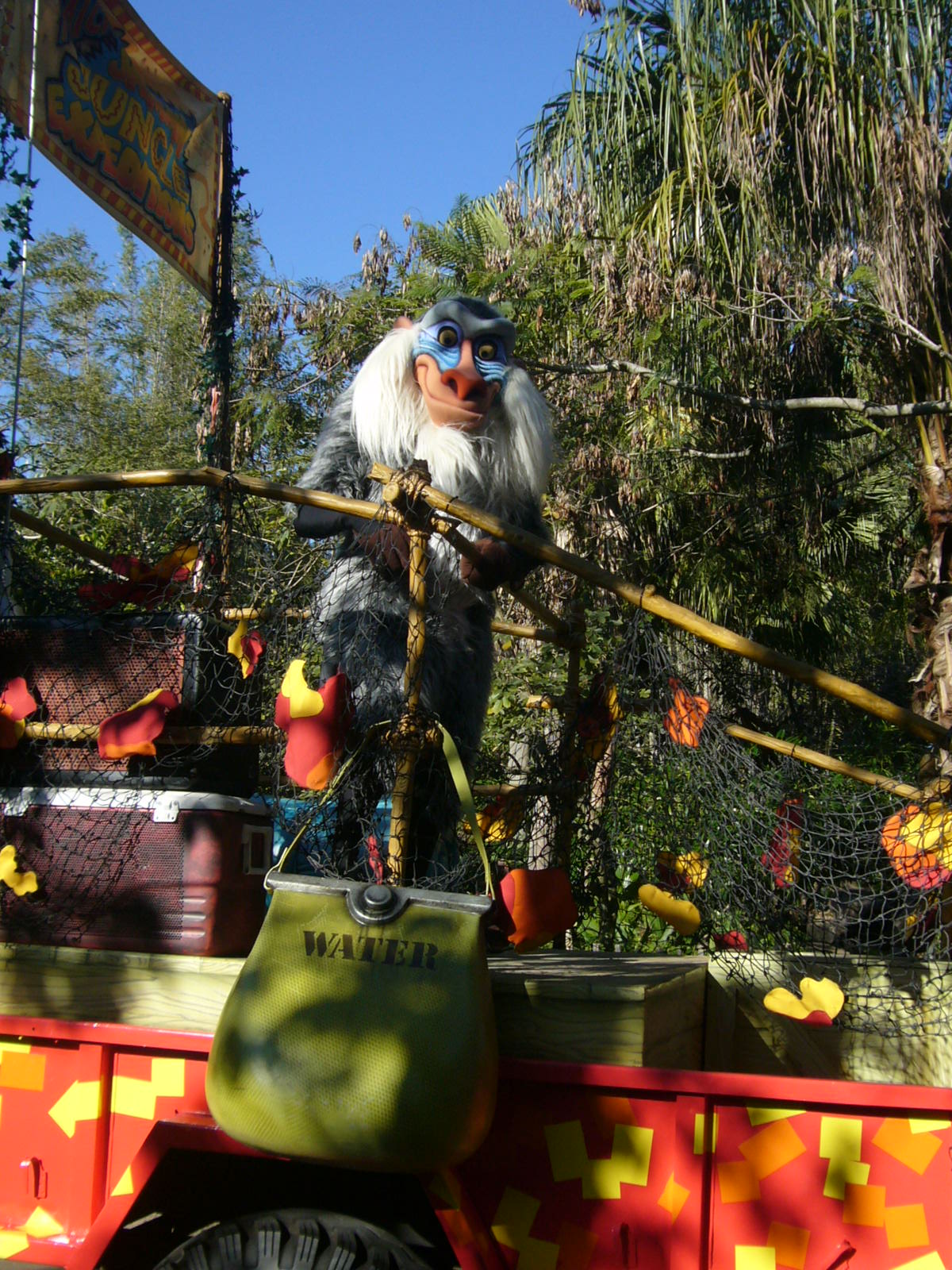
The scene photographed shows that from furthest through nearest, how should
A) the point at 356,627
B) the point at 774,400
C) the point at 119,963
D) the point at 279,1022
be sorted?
the point at 774,400 < the point at 356,627 < the point at 119,963 < the point at 279,1022

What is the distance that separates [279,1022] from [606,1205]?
24.2 inches

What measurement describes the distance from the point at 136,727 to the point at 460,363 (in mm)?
1282

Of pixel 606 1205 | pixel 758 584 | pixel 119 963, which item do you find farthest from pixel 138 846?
pixel 758 584

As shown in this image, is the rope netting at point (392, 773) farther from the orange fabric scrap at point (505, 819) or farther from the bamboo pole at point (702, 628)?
the bamboo pole at point (702, 628)

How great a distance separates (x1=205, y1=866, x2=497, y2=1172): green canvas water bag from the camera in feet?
5.77

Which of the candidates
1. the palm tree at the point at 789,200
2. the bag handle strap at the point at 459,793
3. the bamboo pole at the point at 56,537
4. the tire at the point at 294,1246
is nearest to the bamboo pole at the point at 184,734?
the bag handle strap at the point at 459,793

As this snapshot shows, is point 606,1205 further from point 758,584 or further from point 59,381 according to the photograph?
point 59,381

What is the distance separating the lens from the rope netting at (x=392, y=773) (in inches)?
95.3

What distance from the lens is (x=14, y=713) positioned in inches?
108

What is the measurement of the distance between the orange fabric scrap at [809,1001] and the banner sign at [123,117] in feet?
10.7

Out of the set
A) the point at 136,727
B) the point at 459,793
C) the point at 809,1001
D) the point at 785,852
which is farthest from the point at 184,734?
the point at 809,1001

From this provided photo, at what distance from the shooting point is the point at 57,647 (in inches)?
112

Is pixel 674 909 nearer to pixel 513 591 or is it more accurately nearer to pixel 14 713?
pixel 513 591

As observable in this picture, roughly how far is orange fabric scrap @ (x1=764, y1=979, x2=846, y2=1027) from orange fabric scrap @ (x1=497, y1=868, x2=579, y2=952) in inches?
17.5
